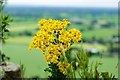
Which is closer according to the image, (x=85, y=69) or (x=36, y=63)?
(x=85, y=69)

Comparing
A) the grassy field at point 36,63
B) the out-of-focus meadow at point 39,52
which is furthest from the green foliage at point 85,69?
the grassy field at point 36,63

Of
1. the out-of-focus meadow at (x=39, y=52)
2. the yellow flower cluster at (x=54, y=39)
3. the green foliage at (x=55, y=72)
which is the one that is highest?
the yellow flower cluster at (x=54, y=39)

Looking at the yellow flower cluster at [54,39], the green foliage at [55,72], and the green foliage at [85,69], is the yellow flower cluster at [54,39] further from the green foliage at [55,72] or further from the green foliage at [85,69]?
the green foliage at [85,69]

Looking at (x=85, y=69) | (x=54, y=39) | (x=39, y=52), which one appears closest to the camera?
(x=85, y=69)

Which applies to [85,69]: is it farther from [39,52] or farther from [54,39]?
[39,52]

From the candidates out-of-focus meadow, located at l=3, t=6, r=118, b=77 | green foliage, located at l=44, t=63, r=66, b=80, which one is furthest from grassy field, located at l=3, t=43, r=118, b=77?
green foliage, located at l=44, t=63, r=66, b=80

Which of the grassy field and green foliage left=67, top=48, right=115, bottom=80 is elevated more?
green foliage left=67, top=48, right=115, bottom=80

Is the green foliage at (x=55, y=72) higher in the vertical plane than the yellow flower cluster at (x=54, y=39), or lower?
lower

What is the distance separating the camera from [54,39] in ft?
12.7

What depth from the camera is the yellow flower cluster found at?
150 inches

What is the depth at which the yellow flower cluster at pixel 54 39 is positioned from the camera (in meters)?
3.80

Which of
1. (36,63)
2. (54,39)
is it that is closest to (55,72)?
(54,39)

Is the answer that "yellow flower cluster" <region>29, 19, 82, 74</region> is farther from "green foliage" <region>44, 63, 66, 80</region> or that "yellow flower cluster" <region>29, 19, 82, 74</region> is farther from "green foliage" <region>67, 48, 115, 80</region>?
"green foliage" <region>67, 48, 115, 80</region>

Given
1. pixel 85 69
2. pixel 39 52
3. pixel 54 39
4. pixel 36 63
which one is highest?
pixel 54 39
